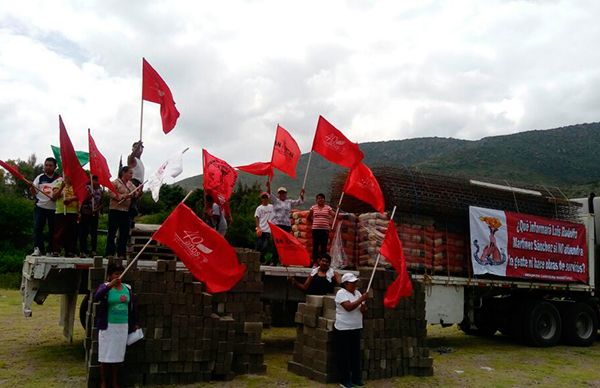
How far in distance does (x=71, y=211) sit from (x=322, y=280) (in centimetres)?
416

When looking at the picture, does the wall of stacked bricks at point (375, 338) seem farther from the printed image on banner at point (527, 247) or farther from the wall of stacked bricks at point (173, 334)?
the printed image on banner at point (527, 247)

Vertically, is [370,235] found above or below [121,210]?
below

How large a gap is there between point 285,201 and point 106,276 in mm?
4536

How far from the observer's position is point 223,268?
725cm

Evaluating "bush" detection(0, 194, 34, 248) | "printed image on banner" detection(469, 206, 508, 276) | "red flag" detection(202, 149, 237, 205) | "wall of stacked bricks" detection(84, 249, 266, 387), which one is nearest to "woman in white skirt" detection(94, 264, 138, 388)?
"wall of stacked bricks" detection(84, 249, 266, 387)

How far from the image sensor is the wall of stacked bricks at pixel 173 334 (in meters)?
7.44

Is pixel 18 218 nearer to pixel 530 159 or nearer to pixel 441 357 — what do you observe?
pixel 441 357

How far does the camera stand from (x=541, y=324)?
1366 cm

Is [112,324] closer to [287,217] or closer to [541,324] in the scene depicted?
[287,217]

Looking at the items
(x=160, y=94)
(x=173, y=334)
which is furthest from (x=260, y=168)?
(x=173, y=334)

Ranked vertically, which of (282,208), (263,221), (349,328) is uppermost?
(282,208)

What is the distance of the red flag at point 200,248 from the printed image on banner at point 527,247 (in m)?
6.84

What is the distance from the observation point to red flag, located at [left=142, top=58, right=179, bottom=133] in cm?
Result: 1019

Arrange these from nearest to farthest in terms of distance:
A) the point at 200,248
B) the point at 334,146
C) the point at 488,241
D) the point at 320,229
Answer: the point at 200,248 → the point at 334,146 → the point at 320,229 → the point at 488,241
